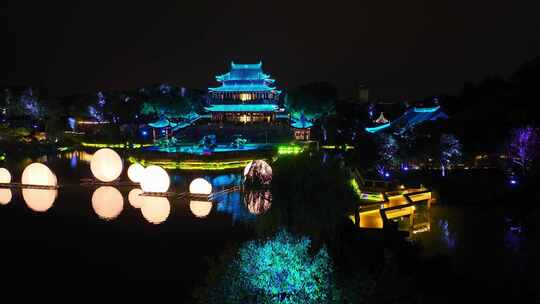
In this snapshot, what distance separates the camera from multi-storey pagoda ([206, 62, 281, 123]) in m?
58.1

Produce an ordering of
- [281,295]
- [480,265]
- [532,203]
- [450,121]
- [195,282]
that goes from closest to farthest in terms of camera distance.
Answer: [281,295] → [195,282] → [480,265] → [532,203] → [450,121]

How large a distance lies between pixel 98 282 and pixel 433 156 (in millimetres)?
23218

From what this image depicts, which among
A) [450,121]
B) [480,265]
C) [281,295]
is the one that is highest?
[450,121]

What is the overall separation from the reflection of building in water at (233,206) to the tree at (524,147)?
56.3 ft

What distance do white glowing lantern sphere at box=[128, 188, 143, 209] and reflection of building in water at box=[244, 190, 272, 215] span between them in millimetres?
6952

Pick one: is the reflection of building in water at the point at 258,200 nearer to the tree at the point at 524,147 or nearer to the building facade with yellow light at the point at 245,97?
the tree at the point at 524,147

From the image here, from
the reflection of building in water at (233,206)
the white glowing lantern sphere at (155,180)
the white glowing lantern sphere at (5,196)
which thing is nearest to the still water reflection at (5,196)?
the white glowing lantern sphere at (5,196)

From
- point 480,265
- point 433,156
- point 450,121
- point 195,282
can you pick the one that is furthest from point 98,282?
point 450,121

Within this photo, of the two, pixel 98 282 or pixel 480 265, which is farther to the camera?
pixel 480 265

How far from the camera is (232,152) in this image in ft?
128

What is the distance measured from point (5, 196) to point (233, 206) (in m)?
13.2

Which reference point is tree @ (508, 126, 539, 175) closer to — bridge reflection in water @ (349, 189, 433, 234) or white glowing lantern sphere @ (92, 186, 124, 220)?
bridge reflection in water @ (349, 189, 433, 234)

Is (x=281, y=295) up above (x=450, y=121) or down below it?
below

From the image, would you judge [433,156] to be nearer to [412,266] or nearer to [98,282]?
[412,266]
